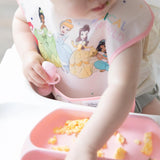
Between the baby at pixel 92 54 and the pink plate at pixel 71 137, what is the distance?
0.17 feet

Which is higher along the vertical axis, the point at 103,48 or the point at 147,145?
the point at 103,48

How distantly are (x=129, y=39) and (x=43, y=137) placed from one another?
239 millimetres

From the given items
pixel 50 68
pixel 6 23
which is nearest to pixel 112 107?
pixel 50 68

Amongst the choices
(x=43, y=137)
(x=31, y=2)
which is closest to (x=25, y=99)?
(x=43, y=137)

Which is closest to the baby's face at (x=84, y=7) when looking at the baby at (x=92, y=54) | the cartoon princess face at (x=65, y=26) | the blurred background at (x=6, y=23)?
the baby at (x=92, y=54)

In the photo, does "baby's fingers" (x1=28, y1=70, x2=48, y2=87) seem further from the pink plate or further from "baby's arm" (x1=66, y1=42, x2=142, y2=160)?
"baby's arm" (x1=66, y1=42, x2=142, y2=160)

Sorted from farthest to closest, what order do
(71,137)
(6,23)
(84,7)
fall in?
(6,23) → (71,137) → (84,7)

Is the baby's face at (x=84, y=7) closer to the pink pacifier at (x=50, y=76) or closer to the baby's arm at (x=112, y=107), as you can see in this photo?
the baby's arm at (x=112, y=107)

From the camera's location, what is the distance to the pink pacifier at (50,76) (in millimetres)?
649

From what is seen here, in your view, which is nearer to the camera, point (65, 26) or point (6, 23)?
point (65, 26)

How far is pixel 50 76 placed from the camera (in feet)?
2.16

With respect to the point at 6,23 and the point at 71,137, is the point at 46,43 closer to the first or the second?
the point at 71,137

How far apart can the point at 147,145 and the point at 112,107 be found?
0.14 metres

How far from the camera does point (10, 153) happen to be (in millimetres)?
536
